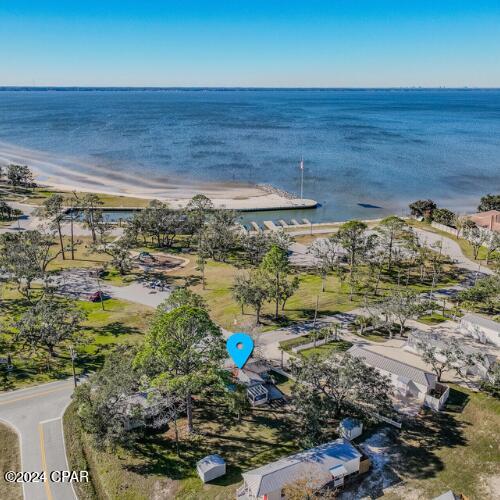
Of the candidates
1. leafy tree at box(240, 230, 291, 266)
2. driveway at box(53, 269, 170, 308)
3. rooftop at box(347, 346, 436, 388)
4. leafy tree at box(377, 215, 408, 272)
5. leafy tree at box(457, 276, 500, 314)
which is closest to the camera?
rooftop at box(347, 346, 436, 388)

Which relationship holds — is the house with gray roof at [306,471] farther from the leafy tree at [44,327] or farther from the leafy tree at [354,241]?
the leafy tree at [354,241]

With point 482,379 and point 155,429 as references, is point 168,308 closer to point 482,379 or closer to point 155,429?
point 155,429

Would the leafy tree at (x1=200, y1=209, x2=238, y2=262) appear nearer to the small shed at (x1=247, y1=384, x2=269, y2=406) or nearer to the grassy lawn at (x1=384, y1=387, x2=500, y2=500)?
the small shed at (x1=247, y1=384, x2=269, y2=406)

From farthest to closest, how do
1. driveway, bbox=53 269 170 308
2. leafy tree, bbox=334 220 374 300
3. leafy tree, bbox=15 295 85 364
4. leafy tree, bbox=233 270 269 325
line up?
leafy tree, bbox=334 220 374 300
driveway, bbox=53 269 170 308
leafy tree, bbox=233 270 269 325
leafy tree, bbox=15 295 85 364

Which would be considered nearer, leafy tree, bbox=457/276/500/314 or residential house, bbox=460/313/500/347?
residential house, bbox=460/313/500/347

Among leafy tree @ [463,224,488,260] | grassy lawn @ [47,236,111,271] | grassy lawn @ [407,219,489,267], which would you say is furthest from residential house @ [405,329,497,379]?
grassy lawn @ [47,236,111,271]

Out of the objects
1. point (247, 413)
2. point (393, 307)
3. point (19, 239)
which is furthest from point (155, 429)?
point (19, 239)

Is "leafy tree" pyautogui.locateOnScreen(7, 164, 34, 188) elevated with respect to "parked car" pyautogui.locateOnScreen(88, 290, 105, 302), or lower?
elevated
